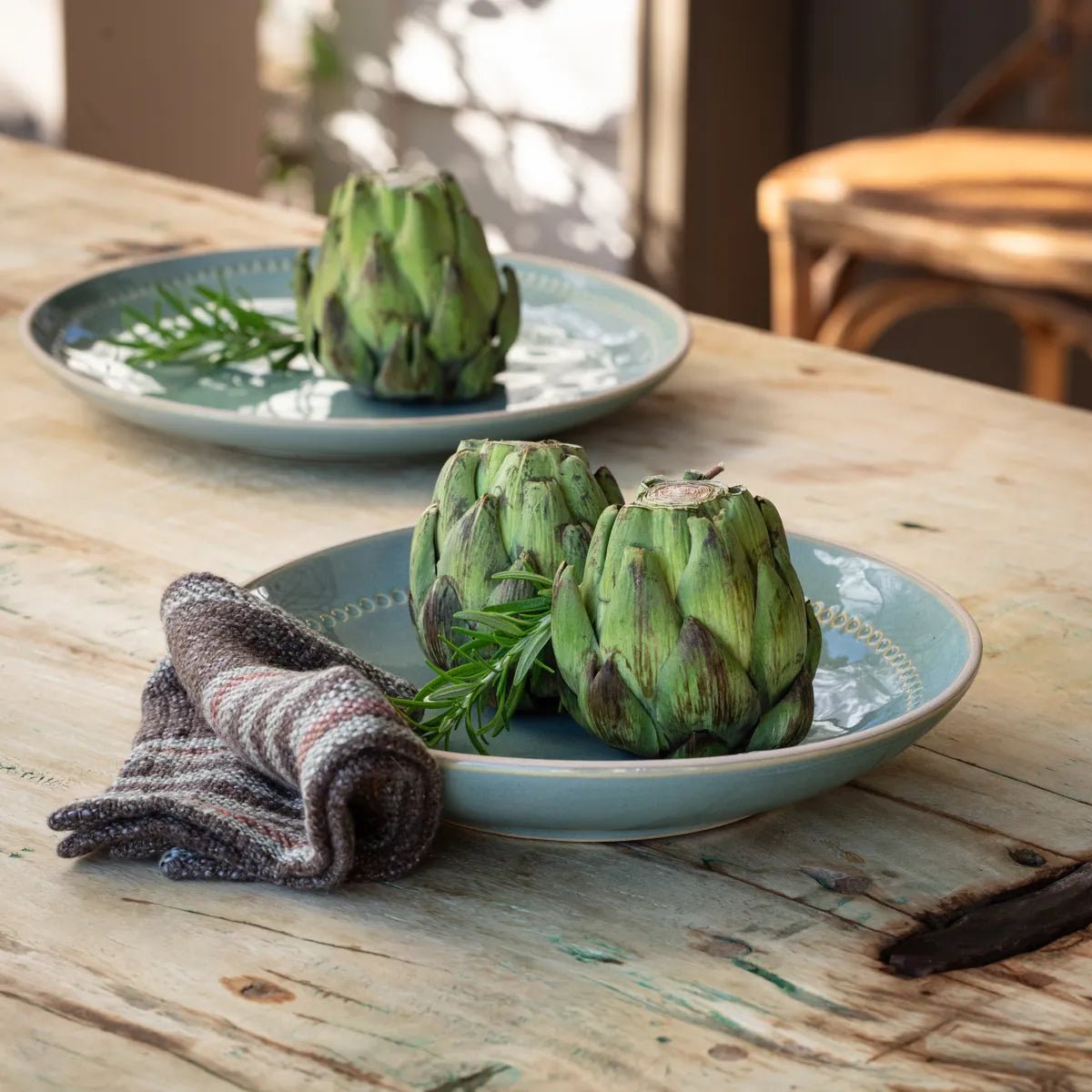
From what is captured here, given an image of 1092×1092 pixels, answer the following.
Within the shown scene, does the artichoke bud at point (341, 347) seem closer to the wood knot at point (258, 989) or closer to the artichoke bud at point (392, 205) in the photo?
the artichoke bud at point (392, 205)

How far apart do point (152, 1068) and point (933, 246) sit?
1558 mm

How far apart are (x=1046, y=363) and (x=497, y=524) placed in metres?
1.70

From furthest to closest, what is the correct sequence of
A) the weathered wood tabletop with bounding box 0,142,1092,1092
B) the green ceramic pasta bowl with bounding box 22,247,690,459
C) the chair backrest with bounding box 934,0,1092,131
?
the chair backrest with bounding box 934,0,1092,131 → the green ceramic pasta bowl with bounding box 22,247,690,459 → the weathered wood tabletop with bounding box 0,142,1092,1092

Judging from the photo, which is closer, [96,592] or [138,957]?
[138,957]

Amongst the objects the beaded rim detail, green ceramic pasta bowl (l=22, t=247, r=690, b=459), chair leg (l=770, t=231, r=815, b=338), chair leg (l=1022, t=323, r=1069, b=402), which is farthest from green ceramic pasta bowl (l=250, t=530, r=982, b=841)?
chair leg (l=1022, t=323, r=1069, b=402)

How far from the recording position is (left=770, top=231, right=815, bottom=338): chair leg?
208cm

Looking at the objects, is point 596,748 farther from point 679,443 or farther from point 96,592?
point 679,443

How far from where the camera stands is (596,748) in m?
0.60

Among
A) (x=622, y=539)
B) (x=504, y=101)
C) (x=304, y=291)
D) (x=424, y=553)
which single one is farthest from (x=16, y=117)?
(x=622, y=539)

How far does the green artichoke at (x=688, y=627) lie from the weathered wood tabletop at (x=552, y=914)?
51 millimetres

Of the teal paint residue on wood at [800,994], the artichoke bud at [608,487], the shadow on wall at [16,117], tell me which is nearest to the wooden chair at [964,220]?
the shadow on wall at [16,117]

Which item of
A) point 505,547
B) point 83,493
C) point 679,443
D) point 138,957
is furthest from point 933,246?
point 138,957

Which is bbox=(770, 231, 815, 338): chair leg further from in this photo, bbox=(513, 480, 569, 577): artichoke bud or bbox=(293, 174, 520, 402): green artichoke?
bbox=(513, 480, 569, 577): artichoke bud

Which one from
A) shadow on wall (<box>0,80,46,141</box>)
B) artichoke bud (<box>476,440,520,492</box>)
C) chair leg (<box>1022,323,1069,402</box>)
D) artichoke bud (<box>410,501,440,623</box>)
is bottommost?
chair leg (<box>1022,323,1069,402</box>)
